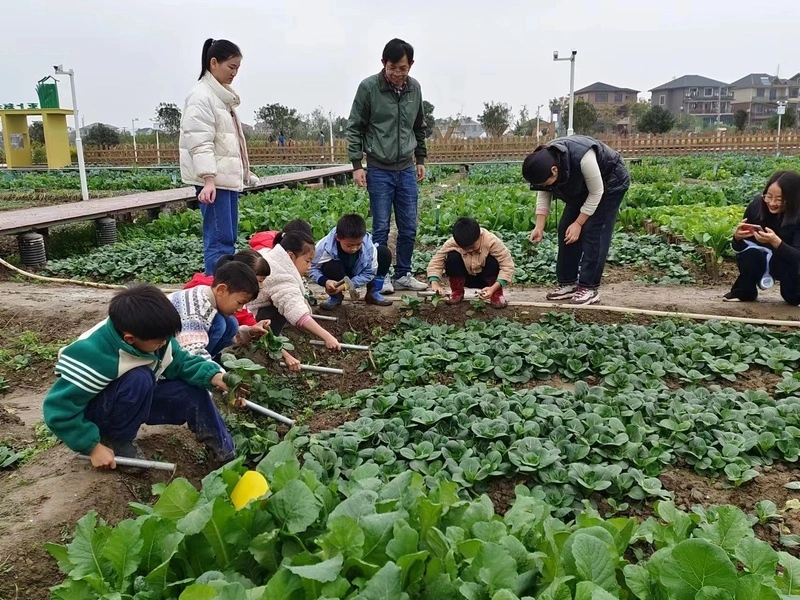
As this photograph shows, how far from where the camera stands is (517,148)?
95.8 ft

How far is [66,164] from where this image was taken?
27719 millimetres

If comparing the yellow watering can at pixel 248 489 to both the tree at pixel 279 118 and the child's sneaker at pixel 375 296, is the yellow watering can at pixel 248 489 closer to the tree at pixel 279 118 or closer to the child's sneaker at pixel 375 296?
the child's sneaker at pixel 375 296

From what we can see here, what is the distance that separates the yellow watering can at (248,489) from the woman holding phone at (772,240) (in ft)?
14.0

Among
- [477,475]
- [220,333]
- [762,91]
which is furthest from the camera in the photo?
[762,91]

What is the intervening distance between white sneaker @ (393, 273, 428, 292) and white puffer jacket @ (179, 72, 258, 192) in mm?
1619

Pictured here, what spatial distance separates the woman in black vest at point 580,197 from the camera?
492cm

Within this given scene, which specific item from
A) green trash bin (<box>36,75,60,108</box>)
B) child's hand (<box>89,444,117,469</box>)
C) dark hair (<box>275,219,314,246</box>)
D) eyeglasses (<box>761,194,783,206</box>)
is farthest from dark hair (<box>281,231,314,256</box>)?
green trash bin (<box>36,75,60,108</box>)

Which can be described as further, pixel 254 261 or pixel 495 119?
pixel 495 119

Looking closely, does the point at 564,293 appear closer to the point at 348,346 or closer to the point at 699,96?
the point at 348,346

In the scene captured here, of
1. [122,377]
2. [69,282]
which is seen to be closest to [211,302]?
[122,377]

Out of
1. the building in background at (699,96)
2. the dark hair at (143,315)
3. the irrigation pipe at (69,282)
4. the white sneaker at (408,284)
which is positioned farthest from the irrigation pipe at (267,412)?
the building in background at (699,96)

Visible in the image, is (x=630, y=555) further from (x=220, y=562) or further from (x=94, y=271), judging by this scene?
(x=94, y=271)

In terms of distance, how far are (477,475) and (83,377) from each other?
1.54 m

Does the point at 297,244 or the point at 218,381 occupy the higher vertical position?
the point at 297,244
